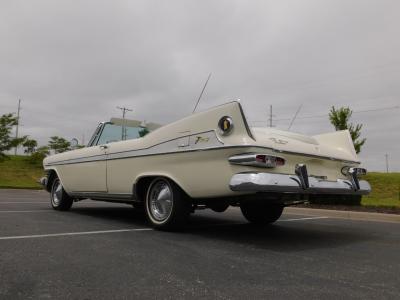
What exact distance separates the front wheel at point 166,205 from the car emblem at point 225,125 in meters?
1.02

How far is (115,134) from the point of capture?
22.9 ft

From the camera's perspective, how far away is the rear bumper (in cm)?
411

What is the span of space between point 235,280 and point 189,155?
1.99 meters

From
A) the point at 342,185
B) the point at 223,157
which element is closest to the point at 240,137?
the point at 223,157

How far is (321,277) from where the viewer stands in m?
3.23

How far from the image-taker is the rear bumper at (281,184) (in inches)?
162

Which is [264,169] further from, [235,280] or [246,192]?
[235,280]

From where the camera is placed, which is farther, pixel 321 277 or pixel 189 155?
pixel 189 155

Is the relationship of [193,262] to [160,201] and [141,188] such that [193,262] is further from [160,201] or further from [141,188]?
[141,188]

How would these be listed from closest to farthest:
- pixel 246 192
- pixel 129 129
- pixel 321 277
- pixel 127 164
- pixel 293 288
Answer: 1. pixel 293 288
2. pixel 321 277
3. pixel 246 192
4. pixel 127 164
5. pixel 129 129

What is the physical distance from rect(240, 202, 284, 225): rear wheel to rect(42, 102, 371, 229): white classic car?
0.02 metres

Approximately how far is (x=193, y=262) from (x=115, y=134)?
3.82 metres

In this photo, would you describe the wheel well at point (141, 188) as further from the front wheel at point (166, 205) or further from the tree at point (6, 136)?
the tree at point (6, 136)

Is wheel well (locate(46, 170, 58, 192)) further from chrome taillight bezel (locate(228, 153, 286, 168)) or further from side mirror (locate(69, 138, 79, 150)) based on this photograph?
chrome taillight bezel (locate(228, 153, 286, 168))
